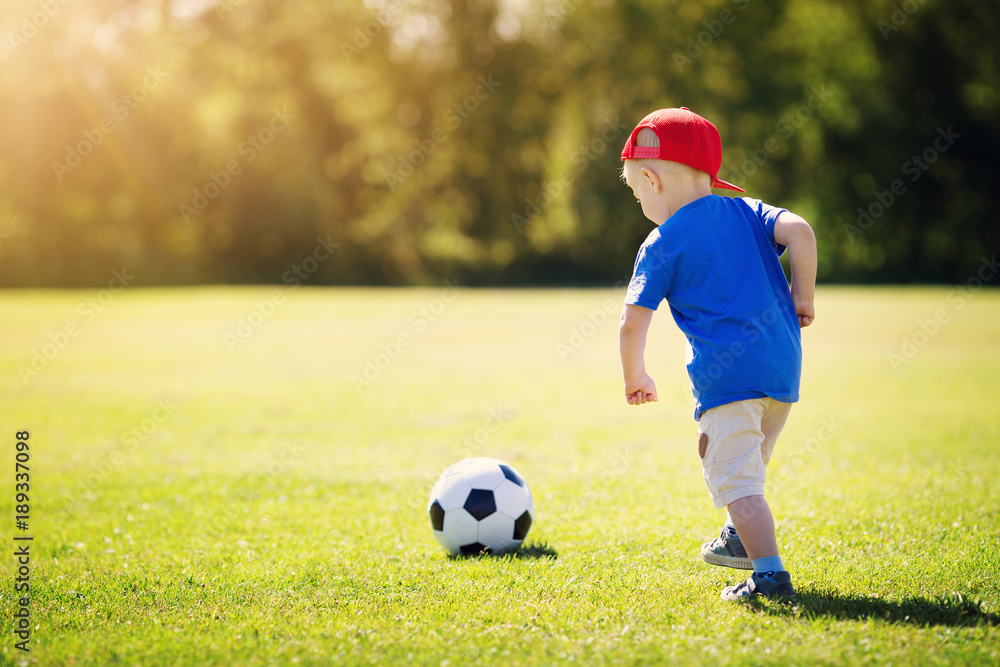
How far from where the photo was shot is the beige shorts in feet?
11.9

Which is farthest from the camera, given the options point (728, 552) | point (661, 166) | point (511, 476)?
point (511, 476)

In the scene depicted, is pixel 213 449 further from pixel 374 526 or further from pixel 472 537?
pixel 472 537

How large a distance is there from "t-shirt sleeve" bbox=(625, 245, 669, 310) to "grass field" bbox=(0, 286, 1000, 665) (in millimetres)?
1351

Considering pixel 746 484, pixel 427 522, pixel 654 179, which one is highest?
pixel 654 179

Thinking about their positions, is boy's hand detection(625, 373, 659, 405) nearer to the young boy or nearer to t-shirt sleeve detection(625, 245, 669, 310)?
the young boy

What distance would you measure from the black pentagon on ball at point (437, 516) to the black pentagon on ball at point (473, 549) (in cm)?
17

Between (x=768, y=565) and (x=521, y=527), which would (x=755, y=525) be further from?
(x=521, y=527)

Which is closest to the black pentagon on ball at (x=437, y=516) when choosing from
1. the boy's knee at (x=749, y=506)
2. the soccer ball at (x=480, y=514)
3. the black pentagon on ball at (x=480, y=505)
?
the soccer ball at (x=480, y=514)

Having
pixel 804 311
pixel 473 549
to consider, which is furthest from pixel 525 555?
pixel 804 311

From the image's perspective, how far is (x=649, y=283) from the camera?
370 cm

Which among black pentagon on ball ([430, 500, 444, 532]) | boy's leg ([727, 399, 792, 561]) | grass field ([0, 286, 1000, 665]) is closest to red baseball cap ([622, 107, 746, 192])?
boy's leg ([727, 399, 792, 561])

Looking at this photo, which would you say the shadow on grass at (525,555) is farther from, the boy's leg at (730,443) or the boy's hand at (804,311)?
the boy's hand at (804,311)

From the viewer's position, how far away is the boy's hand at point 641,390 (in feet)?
12.2

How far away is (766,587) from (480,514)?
1.59 metres
